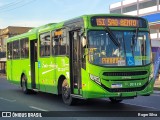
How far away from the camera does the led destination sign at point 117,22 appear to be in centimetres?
1277

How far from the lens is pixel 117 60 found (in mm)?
12461

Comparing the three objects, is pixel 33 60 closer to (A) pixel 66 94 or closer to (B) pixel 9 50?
(A) pixel 66 94

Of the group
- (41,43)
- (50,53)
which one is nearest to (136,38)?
(50,53)

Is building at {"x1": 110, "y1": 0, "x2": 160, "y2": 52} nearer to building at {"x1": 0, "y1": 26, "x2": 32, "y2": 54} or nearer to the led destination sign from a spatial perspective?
building at {"x1": 0, "y1": 26, "x2": 32, "y2": 54}

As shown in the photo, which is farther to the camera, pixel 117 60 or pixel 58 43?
pixel 58 43

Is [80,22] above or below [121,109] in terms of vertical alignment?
above

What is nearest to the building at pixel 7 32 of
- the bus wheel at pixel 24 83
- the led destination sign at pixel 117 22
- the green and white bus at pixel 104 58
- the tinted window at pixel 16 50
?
the tinted window at pixel 16 50

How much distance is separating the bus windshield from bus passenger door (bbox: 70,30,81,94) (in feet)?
2.75

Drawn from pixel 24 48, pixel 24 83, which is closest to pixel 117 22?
pixel 24 48

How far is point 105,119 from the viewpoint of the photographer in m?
10.9

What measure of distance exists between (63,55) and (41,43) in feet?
9.09

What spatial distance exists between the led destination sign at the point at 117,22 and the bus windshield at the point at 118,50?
0.27m

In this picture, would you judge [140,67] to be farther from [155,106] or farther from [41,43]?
[41,43]

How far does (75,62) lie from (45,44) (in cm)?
319
